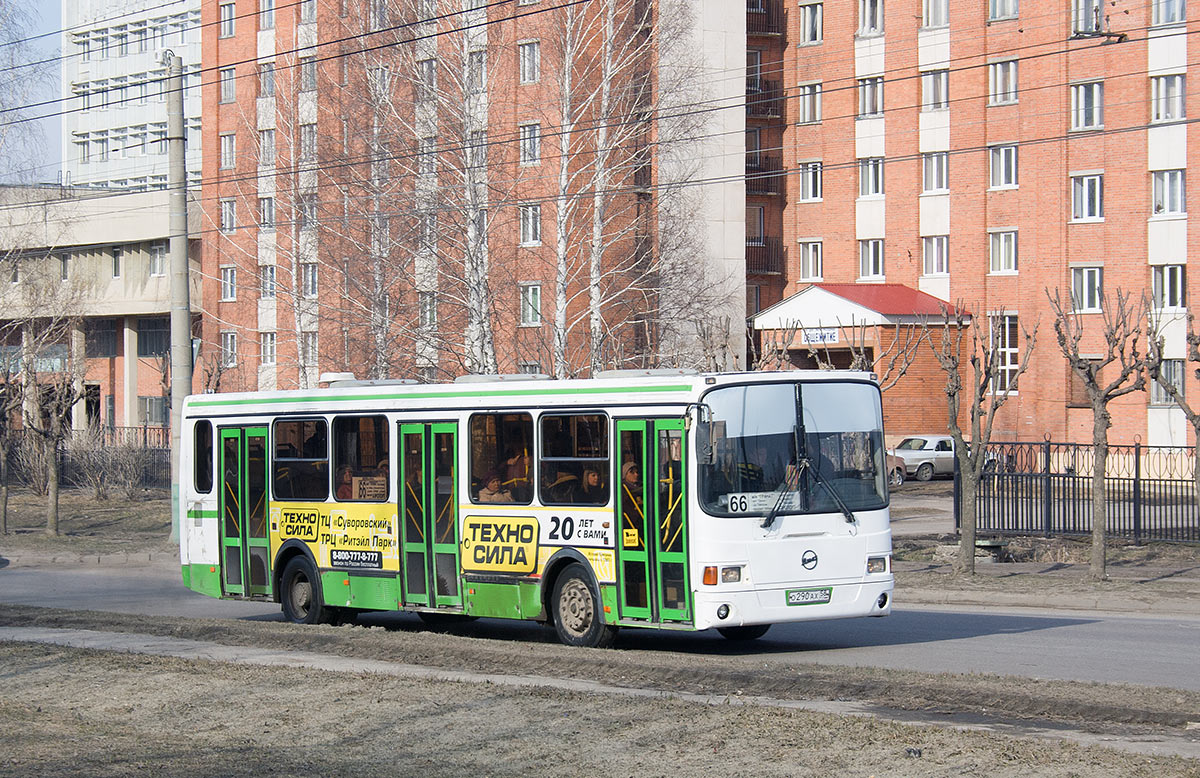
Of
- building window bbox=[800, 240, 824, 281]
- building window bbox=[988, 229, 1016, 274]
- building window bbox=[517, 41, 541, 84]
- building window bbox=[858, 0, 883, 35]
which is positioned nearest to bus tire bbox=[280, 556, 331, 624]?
building window bbox=[517, 41, 541, 84]

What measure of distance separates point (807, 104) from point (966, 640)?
46.5 meters

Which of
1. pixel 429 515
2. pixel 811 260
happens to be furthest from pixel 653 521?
pixel 811 260

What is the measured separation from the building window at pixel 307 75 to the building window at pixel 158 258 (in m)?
27.3

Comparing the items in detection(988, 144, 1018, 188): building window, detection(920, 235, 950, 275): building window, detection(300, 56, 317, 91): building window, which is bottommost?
detection(920, 235, 950, 275): building window

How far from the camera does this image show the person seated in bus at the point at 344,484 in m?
16.7

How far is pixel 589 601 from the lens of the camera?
14.2 meters

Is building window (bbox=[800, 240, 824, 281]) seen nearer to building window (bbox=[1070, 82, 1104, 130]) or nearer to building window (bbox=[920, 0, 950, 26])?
building window (bbox=[920, 0, 950, 26])

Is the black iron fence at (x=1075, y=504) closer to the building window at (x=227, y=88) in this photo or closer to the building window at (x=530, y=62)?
the building window at (x=530, y=62)

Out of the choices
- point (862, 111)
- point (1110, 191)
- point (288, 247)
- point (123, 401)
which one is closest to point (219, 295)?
point (123, 401)

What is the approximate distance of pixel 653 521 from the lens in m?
13.6

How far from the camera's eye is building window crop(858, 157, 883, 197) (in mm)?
56344

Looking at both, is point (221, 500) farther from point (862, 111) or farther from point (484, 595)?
point (862, 111)

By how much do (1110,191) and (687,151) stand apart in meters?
18.0

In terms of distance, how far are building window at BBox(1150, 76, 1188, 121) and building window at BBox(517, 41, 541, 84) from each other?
71.4ft
